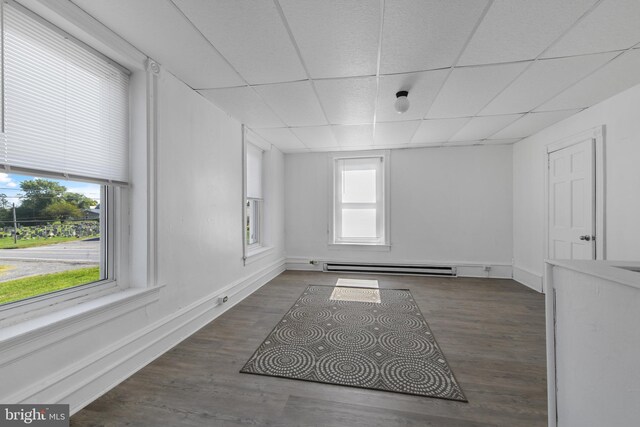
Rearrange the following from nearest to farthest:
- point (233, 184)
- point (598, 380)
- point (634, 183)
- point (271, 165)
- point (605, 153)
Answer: point (598, 380)
point (634, 183)
point (605, 153)
point (233, 184)
point (271, 165)

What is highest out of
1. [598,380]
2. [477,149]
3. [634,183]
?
[477,149]

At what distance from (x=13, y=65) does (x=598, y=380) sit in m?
3.06

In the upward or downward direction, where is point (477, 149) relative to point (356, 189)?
upward

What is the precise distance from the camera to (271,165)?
4508mm

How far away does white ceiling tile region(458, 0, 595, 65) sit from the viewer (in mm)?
1439

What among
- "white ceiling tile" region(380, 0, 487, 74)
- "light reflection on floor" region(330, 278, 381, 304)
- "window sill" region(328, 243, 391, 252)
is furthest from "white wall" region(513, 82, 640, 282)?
"window sill" region(328, 243, 391, 252)

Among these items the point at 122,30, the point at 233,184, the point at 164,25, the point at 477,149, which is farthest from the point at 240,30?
the point at 477,149

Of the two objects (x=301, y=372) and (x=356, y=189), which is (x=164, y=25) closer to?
(x=301, y=372)

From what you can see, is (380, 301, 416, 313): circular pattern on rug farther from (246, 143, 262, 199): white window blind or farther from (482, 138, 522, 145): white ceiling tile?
(482, 138, 522, 145): white ceiling tile

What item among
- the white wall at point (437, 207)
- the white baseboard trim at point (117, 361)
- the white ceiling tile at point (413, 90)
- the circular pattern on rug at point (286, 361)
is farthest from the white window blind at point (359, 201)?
the circular pattern on rug at point (286, 361)

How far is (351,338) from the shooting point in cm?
239

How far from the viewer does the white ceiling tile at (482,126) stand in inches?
126

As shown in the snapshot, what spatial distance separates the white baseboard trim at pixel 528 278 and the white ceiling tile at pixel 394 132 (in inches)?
114

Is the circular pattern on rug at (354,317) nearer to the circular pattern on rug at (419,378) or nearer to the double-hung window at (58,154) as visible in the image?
the circular pattern on rug at (419,378)
